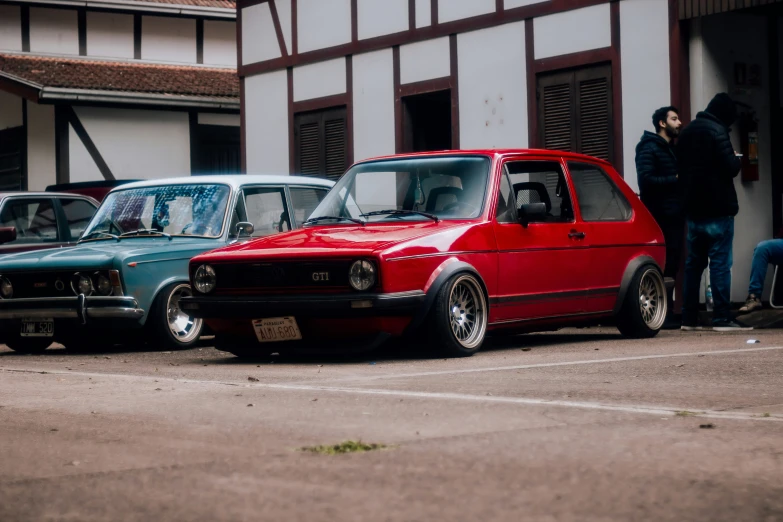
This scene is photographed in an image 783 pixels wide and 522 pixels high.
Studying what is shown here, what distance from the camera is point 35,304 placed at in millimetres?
11578

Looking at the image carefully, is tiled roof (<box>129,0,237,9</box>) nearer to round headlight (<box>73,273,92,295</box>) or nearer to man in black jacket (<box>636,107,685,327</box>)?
man in black jacket (<box>636,107,685,327</box>)

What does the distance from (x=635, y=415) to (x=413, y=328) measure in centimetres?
336

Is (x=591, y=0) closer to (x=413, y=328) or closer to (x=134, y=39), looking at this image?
(x=413, y=328)

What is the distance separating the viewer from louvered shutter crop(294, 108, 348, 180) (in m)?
20.5

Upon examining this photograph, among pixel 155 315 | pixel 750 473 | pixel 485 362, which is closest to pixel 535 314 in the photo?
pixel 485 362

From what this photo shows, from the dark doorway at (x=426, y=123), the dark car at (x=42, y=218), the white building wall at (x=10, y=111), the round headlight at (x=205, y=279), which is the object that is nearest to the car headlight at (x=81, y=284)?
the round headlight at (x=205, y=279)

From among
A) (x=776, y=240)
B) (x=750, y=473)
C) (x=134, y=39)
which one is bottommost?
(x=750, y=473)

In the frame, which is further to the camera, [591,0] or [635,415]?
[591,0]

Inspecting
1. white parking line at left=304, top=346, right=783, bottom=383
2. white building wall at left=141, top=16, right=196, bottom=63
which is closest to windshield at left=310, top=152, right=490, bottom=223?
white parking line at left=304, top=346, right=783, bottom=383

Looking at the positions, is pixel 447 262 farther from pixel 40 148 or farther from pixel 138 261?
pixel 40 148

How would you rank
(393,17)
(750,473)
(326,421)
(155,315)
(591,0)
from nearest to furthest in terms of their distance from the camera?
(750,473)
(326,421)
(155,315)
(591,0)
(393,17)

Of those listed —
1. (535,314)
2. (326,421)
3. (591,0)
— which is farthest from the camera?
(591,0)

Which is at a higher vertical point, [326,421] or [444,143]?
[444,143]

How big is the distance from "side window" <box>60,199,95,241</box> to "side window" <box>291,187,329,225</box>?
2.96 m
